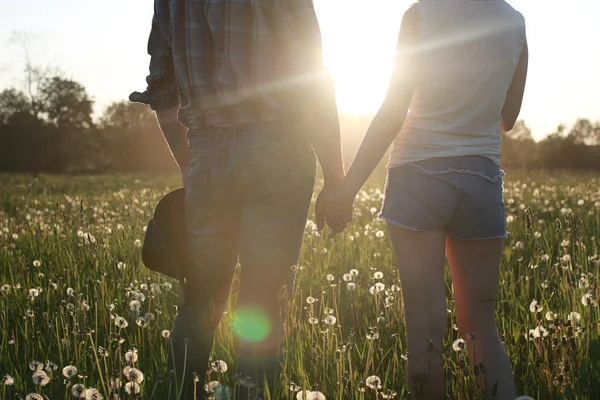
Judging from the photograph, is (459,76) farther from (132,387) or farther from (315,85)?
(132,387)

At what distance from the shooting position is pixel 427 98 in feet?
8.14

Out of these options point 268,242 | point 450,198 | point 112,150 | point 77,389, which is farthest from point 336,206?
point 112,150

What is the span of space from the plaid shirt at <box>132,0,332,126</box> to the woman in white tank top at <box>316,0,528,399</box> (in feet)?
1.31

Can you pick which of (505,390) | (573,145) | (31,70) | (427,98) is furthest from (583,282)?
(31,70)

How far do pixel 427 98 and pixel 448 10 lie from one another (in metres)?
0.38

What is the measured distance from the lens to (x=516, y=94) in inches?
108

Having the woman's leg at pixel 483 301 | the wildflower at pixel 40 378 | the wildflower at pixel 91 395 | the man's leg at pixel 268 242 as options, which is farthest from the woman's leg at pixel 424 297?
the wildflower at pixel 40 378

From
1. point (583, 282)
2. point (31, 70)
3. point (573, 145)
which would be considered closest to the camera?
point (583, 282)

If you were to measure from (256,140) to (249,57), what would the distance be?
352 mm

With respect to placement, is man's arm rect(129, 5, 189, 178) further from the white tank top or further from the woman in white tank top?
the white tank top

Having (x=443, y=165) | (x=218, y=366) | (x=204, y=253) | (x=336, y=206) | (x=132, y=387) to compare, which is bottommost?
(x=132, y=387)

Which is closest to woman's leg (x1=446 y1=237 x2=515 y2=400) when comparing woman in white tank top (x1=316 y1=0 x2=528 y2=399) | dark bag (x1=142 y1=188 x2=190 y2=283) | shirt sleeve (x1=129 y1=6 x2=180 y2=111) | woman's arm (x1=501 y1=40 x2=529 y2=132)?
woman in white tank top (x1=316 y1=0 x2=528 y2=399)

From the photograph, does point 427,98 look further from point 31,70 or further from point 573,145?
point 31,70

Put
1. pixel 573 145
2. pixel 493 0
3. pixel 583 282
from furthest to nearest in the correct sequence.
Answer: pixel 573 145
pixel 583 282
pixel 493 0
